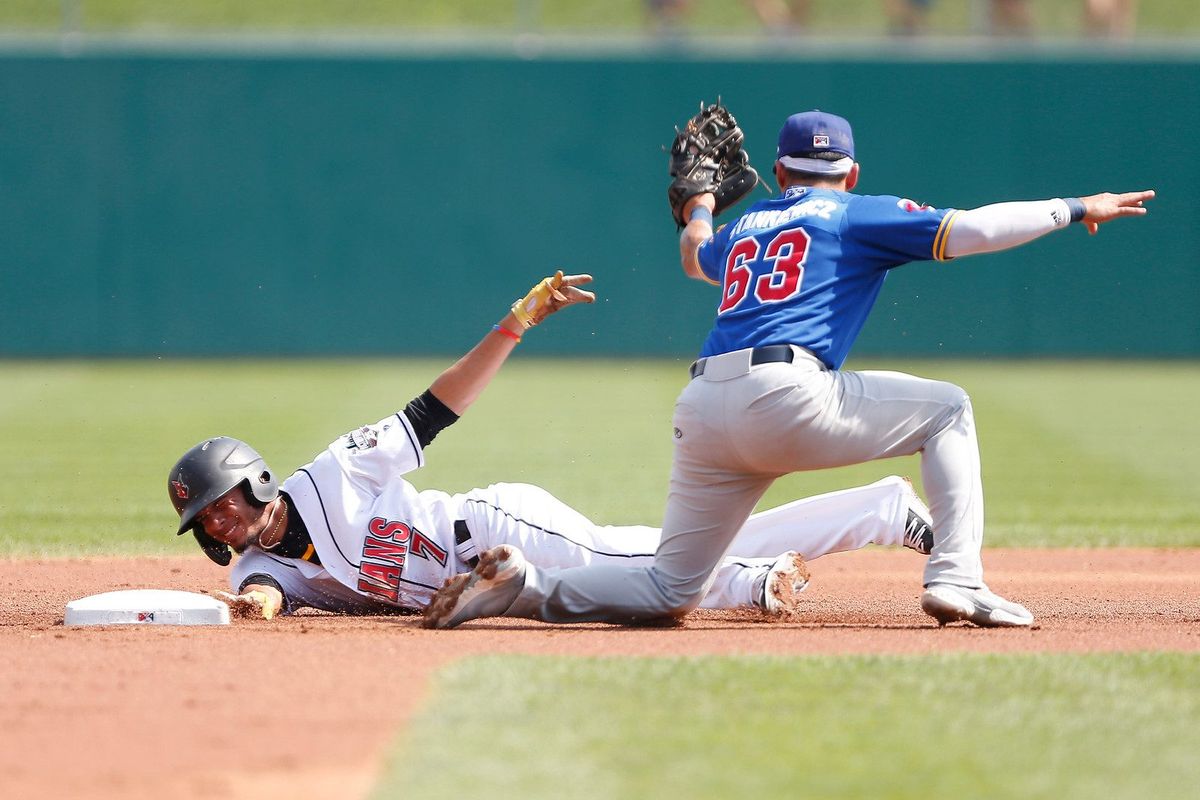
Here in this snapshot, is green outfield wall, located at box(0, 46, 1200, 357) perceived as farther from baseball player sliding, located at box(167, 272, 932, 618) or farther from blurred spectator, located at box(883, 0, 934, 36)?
baseball player sliding, located at box(167, 272, 932, 618)

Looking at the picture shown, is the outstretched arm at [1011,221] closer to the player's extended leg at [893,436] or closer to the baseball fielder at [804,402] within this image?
the baseball fielder at [804,402]

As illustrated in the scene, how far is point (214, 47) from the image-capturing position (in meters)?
17.8

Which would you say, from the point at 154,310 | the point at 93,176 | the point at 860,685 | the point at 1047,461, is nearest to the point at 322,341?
the point at 154,310

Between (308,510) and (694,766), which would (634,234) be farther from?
(694,766)

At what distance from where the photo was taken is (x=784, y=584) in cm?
557

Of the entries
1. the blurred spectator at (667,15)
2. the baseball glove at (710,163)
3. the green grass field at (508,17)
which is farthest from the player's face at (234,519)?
the blurred spectator at (667,15)

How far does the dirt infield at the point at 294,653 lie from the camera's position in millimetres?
3449

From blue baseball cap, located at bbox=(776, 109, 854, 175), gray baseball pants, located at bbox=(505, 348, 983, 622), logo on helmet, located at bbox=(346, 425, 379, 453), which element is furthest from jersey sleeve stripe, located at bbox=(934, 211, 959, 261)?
logo on helmet, located at bbox=(346, 425, 379, 453)

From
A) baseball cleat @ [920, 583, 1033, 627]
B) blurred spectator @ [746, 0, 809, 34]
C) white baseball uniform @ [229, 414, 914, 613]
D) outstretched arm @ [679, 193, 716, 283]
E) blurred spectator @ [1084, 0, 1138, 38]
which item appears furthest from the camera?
blurred spectator @ [746, 0, 809, 34]

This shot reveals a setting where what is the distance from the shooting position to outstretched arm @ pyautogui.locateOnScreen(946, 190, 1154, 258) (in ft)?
16.0

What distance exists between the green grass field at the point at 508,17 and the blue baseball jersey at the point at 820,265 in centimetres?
1372

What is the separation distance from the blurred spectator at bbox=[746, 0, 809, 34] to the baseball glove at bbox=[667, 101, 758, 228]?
12766mm

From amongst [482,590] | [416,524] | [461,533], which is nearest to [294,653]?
[482,590]

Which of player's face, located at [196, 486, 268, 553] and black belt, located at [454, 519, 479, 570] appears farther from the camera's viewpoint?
black belt, located at [454, 519, 479, 570]
